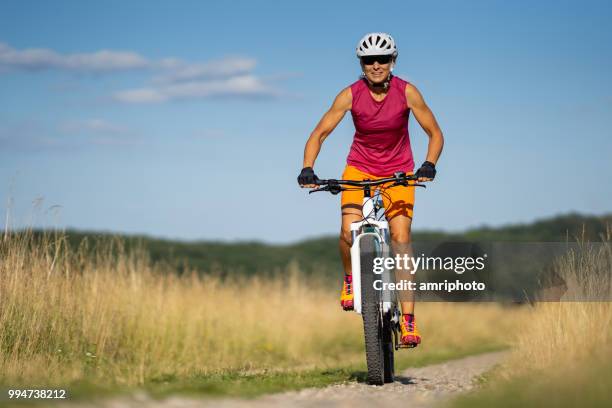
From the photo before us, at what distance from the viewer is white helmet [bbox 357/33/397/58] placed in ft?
29.2

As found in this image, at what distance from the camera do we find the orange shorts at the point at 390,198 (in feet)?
29.5

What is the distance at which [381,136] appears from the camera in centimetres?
910

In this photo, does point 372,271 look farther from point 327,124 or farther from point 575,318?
point 575,318

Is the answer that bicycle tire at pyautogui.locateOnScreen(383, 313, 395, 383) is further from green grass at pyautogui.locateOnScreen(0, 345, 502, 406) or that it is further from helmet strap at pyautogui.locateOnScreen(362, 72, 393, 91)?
helmet strap at pyautogui.locateOnScreen(362, 72, 393, 91)

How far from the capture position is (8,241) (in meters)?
11.2

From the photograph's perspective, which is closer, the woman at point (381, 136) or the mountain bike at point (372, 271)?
the mountain bike at point (372, 271)

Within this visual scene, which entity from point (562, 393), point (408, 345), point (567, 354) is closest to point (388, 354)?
point (408, 345)

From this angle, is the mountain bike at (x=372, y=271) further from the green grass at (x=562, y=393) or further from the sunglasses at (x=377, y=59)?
the green grass at (x=562, y=393)

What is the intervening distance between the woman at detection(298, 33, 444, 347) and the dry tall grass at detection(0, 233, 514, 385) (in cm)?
266

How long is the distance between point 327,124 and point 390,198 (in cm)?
96

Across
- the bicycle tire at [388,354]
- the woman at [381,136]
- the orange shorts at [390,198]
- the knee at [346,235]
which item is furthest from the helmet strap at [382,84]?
the bicycle tire at [388,354]

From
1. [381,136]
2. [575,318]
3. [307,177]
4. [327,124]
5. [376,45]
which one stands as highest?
[376,45]

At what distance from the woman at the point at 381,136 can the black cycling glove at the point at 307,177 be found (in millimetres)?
380

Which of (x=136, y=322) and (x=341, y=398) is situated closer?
(x=341, y=398)
